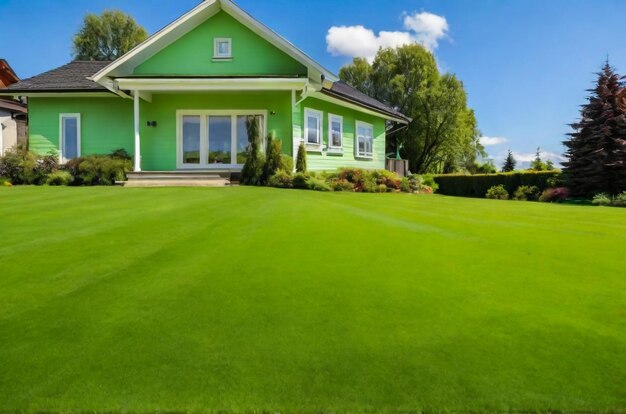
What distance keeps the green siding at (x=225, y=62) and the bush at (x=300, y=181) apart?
216 inches

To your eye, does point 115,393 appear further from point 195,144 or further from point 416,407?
point 195,144

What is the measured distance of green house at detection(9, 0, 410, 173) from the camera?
16359 millimetres

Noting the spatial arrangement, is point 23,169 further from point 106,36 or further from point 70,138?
point 106,36

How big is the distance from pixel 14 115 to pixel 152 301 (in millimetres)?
26226

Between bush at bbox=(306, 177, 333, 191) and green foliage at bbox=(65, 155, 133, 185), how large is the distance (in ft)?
21.3

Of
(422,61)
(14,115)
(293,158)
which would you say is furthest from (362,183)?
(422,61)

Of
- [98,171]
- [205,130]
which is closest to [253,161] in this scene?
[205,130]

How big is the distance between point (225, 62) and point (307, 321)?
52.5 feet

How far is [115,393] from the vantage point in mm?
2109

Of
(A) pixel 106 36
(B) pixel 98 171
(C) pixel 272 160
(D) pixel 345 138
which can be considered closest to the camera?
(C) pixel 272 160

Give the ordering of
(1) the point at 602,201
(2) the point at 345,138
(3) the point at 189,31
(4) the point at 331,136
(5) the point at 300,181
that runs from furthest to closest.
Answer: (2) the point at 345,138 → (4) the point at 331,136 → (3) the point at 189,31 → (5) the point at 300,181 → (1) the point at 602,201

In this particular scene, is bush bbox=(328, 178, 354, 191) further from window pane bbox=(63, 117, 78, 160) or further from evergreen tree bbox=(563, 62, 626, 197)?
window pane bbox=(63, 117, 78, 160)

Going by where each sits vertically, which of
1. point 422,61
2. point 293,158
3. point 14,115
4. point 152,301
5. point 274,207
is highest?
point 422,61

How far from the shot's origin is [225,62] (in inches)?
672
